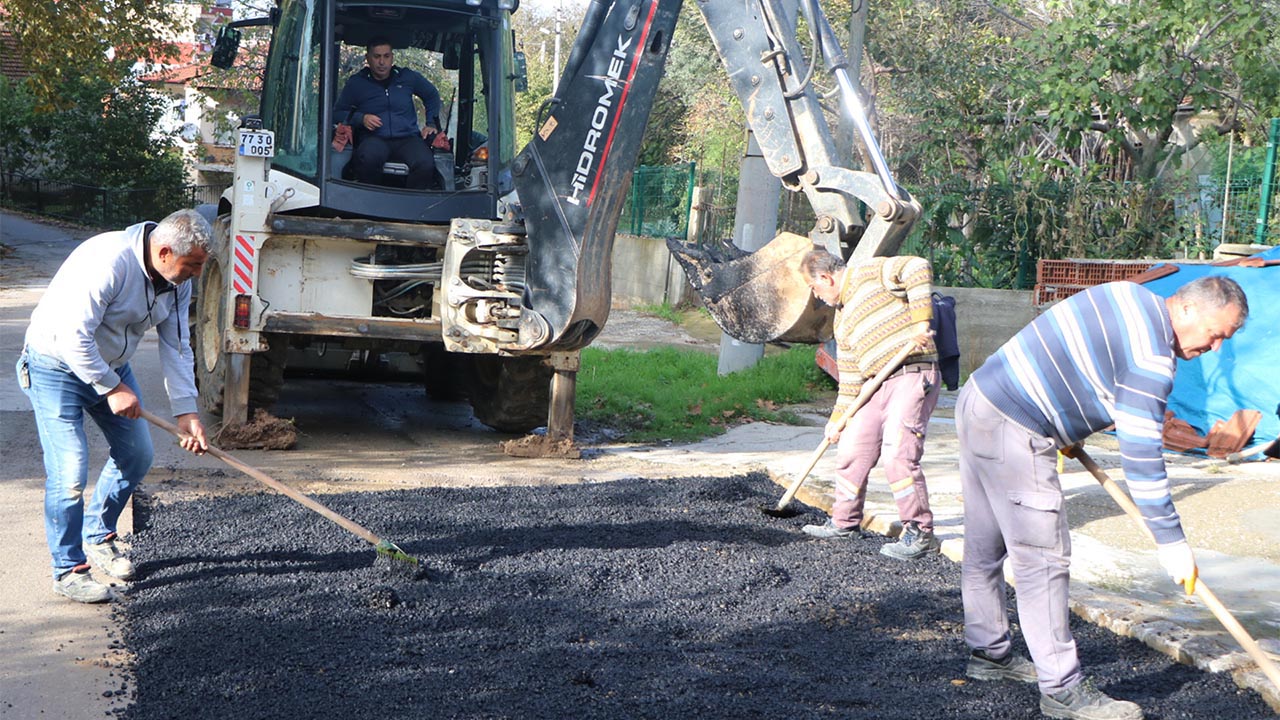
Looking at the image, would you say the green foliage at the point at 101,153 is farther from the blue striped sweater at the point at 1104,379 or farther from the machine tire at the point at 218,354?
the blue striped sweater at the point at 1104,379

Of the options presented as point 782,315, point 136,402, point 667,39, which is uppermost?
point 667,39

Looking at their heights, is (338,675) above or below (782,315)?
below

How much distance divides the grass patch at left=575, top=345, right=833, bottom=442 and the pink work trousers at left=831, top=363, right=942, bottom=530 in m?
3.06

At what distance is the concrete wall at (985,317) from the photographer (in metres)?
11.8

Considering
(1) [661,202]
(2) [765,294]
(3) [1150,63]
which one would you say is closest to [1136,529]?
(2) [765,294]

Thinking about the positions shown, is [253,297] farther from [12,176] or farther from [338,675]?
[12,176]

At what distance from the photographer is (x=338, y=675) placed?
4.03 m

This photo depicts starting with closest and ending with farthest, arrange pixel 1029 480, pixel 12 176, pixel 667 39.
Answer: pixel 1029 480, pixel 667 39, pixel 12 176

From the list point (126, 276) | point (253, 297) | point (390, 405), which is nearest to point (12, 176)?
point (390, 405)

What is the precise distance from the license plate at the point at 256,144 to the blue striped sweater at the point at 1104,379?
16.2 ft

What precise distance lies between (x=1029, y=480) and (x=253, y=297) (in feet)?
16.9

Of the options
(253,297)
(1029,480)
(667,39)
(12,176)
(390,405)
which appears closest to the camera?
(1029,480)

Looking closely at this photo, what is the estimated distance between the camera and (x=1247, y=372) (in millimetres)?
8430

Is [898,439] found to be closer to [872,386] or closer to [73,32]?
[872,386]
